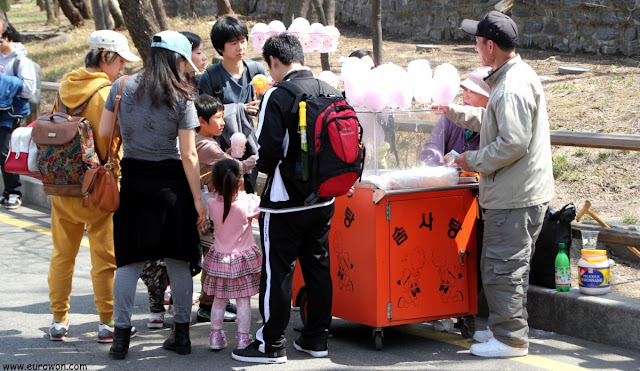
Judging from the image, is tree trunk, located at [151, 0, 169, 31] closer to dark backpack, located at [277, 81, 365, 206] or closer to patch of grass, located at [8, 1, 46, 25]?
dark backpack, located at [277, 81, 365, 206]

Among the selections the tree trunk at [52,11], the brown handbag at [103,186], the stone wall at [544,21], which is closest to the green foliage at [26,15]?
the tree trunk at [52,11]

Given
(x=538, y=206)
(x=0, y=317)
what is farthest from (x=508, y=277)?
(x=0, y=317)

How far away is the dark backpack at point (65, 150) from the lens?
5.14m

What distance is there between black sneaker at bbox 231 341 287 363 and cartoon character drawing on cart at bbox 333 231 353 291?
59cm

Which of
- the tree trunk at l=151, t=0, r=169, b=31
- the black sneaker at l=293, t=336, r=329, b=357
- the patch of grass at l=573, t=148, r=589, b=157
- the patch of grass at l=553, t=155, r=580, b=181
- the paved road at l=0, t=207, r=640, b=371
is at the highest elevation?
the tree trunk at l=151, t=0, r=169, b=31

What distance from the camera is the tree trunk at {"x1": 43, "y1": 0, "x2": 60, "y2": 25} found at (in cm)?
3308

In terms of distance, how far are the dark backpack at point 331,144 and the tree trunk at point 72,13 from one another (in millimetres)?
23245

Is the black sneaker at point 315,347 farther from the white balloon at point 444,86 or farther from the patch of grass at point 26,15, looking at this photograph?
Answer: the patch of grass at point 26,15

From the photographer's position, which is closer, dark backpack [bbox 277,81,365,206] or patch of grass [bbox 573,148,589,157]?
dark backpack [bbox 277,81,365,206]

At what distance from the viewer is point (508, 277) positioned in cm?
495

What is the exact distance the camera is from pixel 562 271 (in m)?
5.41

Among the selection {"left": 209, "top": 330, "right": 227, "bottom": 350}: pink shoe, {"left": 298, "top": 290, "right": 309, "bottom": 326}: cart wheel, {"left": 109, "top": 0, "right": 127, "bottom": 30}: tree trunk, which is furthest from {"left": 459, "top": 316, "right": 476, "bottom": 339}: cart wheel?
{"left": 109, "top": 0, "right": 127, "bottom": 30}: tree trunk

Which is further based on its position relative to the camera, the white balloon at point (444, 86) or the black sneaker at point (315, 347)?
the white balloon at point (444, 86)

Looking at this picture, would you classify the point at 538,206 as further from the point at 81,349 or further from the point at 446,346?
the point at 81,349
